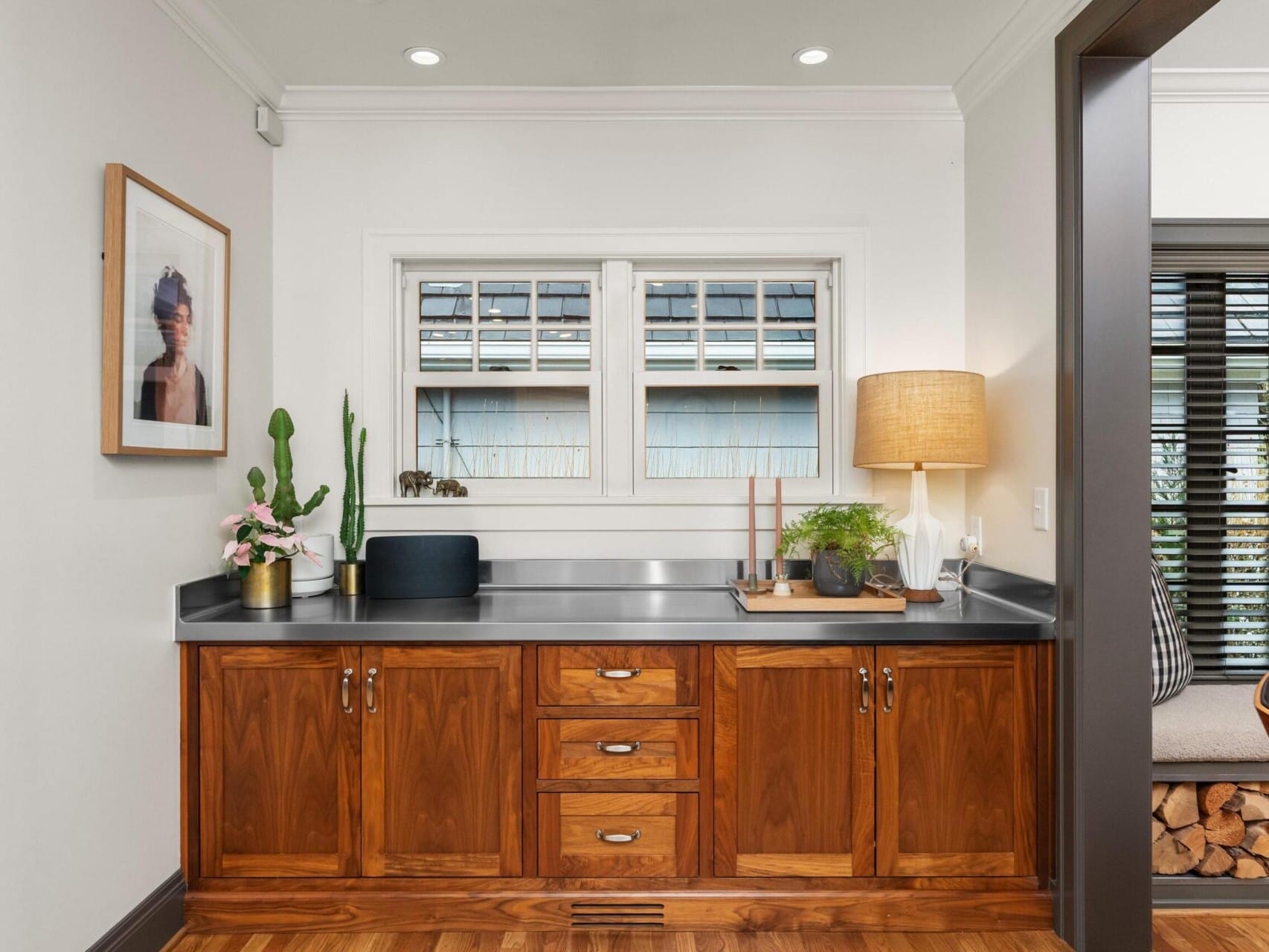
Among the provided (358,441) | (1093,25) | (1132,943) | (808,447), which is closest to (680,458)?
(808,447)

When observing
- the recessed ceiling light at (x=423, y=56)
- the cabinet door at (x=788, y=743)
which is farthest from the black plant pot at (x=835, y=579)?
the recessed ceiling light at (x=423, y=56)

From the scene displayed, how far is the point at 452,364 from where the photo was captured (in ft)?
9.73

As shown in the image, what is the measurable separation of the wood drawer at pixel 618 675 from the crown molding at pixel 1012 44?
198 cm

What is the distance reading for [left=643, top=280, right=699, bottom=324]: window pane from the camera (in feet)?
9.69

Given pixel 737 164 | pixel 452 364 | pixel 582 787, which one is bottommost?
pixel 582 787

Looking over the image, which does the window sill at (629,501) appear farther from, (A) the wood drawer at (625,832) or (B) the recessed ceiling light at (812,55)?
(B) the recessed ceiling light at (812,55)

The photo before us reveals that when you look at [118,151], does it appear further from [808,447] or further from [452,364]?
[808,447]

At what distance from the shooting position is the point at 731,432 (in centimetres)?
298

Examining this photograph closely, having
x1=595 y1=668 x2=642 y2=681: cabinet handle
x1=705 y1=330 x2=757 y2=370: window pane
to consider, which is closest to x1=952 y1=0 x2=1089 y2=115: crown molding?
x1=705 y1=330 x2=757 y2=370: window pane

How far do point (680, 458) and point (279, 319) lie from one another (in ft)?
4.88

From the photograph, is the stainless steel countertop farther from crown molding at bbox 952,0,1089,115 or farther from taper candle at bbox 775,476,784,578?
crown molding at bbox 952,0,1089,115

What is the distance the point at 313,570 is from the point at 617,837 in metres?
1.26

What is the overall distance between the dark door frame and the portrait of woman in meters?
2.34

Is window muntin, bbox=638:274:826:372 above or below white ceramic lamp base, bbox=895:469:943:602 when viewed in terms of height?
above
